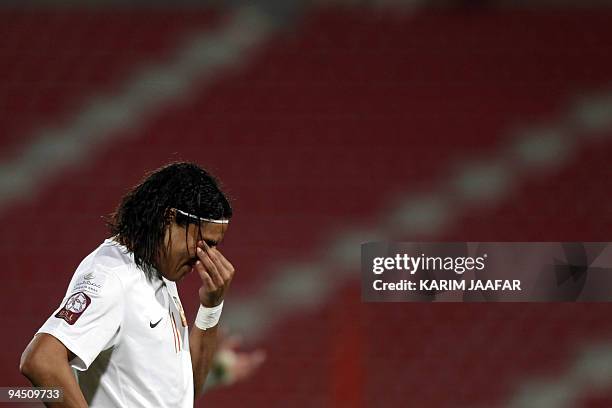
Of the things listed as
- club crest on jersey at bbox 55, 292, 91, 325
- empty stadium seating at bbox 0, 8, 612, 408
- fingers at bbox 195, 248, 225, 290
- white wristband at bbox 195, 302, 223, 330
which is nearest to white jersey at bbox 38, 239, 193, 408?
club crest on jersey at bbox 55, 292, 91, 325

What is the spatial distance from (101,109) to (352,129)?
3.65 feet

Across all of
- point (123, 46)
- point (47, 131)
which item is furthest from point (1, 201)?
point (123, 46)

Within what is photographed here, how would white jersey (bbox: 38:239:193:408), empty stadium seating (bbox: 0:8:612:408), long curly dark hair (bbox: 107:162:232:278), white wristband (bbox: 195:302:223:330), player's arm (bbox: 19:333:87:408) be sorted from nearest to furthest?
player's arm (bbox: 19:333:87:408), white jersey (bbox: 38:239:193:408), long curly dark hair (bbox: 107:162:232:278), white wristband (bbox: 195:302:223:330), empty stadium seating (bbox: 0:8:612:408)

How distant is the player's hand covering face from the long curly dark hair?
0.07m

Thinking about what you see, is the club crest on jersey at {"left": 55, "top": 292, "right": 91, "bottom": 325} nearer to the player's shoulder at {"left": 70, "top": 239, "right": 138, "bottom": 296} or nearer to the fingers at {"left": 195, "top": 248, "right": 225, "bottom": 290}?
the player's shoulder at {"left": 70, "top": 239, "right": 138, "bottom": 296}

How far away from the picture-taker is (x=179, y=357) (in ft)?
6.16

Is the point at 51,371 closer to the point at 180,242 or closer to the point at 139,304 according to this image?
the point at 139,304

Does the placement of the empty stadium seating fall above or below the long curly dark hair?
above

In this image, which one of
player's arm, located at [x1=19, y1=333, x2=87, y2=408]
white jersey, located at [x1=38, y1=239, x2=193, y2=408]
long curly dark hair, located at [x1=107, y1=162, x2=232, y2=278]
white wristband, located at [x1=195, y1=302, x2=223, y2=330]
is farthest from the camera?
white wristband, located at [x1=195, y1=302, x2=223, y2=330]

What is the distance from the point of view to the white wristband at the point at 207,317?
2.19 meters

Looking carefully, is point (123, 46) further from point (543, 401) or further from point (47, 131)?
point (543, 401)

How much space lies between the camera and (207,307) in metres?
2.19

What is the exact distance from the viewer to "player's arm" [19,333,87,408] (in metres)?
1.54

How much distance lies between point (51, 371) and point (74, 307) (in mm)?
141
